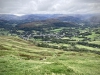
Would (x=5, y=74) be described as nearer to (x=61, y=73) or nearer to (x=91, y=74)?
(x=61, y=73)

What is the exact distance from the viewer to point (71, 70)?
132 feet

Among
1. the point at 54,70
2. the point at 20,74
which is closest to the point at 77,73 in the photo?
the point at 54,70

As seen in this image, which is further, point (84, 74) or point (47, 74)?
point (84, 74)

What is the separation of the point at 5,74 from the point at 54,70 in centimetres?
1098

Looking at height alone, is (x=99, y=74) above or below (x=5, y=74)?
below

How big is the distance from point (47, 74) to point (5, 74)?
883cm

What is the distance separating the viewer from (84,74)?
39.3m

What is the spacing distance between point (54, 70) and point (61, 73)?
8.14 ft

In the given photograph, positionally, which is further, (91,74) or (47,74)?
(91,74)

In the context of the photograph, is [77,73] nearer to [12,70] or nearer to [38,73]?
[38,73]

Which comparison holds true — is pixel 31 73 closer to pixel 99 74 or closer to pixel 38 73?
pixel 38 73

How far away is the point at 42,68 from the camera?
132 ft

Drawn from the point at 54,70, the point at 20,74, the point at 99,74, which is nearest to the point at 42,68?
the point at 54,70

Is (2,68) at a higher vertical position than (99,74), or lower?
higher
